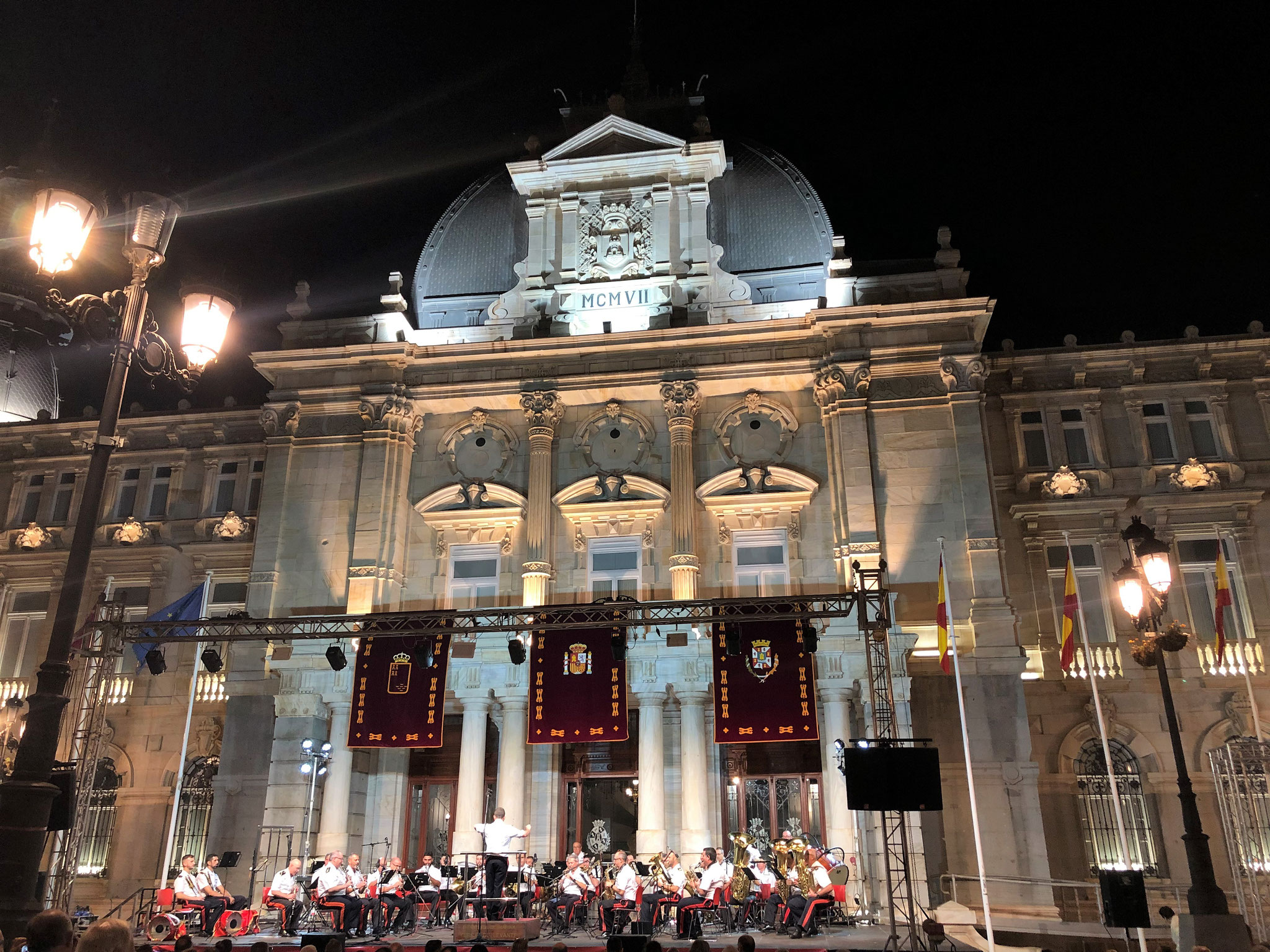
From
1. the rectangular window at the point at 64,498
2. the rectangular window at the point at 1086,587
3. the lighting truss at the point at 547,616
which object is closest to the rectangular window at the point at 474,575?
the lighting truss at the point at 547,616

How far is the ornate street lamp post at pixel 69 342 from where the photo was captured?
8828 mm

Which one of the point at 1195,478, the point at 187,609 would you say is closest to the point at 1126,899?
the point at 1195,478

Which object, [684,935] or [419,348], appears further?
[419,348]

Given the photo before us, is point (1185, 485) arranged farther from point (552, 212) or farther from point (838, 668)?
point (552, 212)

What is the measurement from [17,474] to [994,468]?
31.5 metres

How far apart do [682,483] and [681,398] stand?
2.38 m

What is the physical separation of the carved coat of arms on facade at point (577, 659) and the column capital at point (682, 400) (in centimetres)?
679

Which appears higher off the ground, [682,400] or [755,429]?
[682,400]

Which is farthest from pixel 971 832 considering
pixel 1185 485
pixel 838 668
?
pixel 1185 485

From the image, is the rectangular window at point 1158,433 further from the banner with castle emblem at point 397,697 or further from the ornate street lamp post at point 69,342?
the ornate street lamp post at point 69,342

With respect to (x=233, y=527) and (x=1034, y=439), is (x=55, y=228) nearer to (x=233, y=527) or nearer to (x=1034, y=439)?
(x=233, y=527)

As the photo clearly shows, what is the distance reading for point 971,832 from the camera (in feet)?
77.9

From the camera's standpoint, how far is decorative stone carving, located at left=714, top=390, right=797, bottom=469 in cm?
2730

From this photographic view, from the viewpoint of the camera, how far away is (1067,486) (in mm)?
28047
